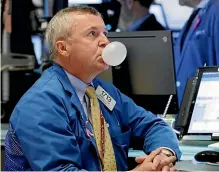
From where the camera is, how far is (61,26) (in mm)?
1794

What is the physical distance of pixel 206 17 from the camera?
3.54 metres

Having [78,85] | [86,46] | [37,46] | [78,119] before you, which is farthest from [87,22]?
[37,46]

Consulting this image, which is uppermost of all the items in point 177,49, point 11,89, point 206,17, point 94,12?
point 94,12

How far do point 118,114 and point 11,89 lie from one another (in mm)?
2365

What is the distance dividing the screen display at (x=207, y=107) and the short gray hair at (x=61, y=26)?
69cm

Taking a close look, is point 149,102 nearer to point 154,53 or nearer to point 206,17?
point 154,53

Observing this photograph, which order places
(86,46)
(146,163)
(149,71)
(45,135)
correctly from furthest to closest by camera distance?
(149,71) < (86,46) < (146,163) < (45,135)

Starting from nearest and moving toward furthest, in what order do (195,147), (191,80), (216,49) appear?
1. (195,147)
2. (191,80)
3. (216,49)

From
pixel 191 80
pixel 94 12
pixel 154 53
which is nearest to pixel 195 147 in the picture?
pixel 191 80

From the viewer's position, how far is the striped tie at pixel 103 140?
1.75m

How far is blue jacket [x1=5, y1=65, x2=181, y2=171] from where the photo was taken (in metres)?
1.50

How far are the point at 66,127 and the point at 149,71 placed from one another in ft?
3.32

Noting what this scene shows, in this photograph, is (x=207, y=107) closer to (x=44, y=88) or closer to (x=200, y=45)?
(x=44, y=88)

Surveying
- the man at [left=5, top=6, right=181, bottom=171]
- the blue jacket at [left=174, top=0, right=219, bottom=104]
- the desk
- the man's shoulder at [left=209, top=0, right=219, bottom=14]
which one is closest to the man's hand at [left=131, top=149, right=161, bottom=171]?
the man at [left=5, top=6, right=181, bottom=171]
